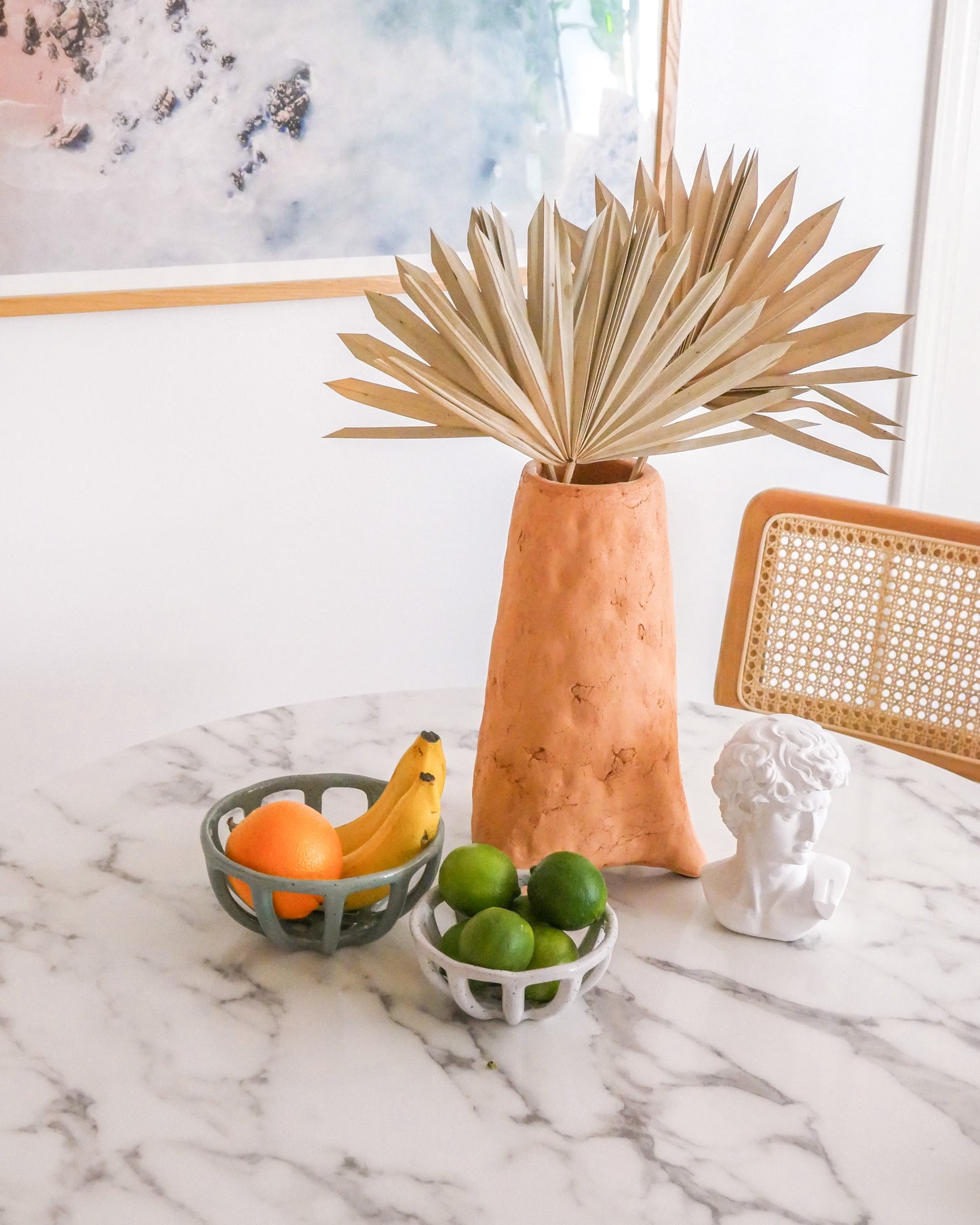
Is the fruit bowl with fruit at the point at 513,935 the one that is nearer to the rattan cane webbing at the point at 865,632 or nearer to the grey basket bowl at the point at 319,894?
the grey basket bowl at the point at 319,894

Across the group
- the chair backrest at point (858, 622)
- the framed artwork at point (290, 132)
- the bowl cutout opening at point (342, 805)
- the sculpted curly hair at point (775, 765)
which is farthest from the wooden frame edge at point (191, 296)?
the sculpted curly hair at point (775, 765)

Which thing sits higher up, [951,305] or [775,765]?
[951,305]

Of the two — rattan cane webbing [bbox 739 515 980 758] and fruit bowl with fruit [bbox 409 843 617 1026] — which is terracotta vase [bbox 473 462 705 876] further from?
rattan cane webbing [bbox 739 515 980 758]

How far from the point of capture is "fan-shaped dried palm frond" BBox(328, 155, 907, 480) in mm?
917

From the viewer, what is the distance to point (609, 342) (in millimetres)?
928

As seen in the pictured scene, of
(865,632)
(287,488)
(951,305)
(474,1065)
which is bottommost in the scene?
(474,1065)

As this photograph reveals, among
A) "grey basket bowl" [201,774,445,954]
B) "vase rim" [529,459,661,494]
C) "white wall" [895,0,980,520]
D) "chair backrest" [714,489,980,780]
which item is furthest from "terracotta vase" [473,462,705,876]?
"white wall" [895,0,980,520]

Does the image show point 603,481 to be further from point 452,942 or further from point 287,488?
point 287,488

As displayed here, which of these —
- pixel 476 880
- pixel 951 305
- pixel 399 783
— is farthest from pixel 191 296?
pixel 951 305

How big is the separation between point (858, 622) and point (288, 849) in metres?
0.88

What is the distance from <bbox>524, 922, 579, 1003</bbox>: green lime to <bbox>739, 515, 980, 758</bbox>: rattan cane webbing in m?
0.73

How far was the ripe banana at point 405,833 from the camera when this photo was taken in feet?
2.99

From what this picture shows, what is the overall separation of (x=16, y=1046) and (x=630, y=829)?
494 millimetres

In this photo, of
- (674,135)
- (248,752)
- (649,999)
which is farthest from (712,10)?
(649,999)
